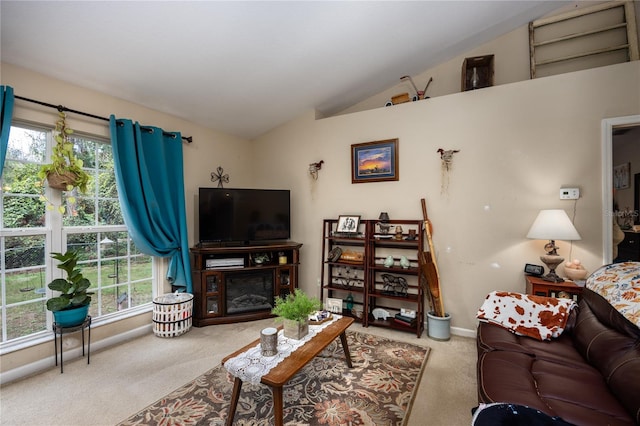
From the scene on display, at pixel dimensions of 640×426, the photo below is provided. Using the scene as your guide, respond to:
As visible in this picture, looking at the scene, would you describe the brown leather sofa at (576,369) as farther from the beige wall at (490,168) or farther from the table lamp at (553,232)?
the beige wall at (490,168)

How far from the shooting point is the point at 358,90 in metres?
3.64

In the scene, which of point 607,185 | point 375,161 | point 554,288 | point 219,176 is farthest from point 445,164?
point 219,176

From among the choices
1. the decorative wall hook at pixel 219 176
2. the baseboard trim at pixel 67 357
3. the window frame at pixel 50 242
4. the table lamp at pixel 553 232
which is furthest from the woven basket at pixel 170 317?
the table lamp at pixel 553 232

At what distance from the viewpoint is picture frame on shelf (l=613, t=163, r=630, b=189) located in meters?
2.42

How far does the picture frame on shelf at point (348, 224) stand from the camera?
138 inches

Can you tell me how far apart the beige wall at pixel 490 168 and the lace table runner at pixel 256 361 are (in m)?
2.00

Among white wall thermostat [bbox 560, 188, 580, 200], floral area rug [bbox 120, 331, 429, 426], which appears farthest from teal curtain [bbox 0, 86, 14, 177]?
white wall thermostat [bbox 560, 188, 580, 200]

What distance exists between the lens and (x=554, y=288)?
2373 millimetres

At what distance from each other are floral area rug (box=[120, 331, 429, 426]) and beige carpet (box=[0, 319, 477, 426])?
0.10 m

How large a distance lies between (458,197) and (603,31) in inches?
79.6

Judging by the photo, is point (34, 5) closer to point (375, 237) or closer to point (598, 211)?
point (375, 237)

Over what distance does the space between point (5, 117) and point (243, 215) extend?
2.16m

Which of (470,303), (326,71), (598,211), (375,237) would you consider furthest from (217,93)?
(598,211)

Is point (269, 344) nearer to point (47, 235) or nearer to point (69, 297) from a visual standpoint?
point (69, 297)
